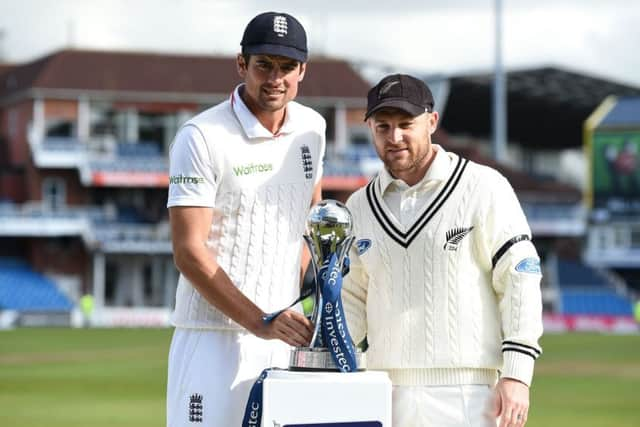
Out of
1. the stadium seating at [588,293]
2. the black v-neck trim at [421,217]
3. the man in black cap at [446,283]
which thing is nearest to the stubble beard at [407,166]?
the man in black cap at [446,283]

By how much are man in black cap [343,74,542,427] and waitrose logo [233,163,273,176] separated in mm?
363

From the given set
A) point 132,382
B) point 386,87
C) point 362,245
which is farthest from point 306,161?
point 132,382

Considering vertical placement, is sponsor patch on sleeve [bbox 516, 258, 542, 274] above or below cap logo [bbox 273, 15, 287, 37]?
below

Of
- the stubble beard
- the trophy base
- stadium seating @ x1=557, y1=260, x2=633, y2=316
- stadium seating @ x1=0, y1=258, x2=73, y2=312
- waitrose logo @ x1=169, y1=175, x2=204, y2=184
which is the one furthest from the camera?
stadium seating @ x1=557, y1=260, x2=633, y2=316

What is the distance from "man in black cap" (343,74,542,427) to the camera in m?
4.24

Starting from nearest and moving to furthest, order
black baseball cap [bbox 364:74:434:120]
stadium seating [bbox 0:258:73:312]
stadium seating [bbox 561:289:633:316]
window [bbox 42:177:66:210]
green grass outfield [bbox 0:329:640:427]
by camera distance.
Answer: black baseball cap [bbox 364:74:434:120], green grass outfield [bbox 0:329:640:427], stadium seating [bbox 0:258:73:312], stadium seating [bbox 561:289:633:316], window [bbox 42:177:66:210]

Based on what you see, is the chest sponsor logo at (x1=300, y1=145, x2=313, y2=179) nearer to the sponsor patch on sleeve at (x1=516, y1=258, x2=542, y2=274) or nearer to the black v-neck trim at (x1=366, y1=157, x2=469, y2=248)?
the black v-neck trim at (x1=366, y1=157, x2=469, y2=248)

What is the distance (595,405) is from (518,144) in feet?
164

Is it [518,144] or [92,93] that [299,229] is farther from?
[518,144]

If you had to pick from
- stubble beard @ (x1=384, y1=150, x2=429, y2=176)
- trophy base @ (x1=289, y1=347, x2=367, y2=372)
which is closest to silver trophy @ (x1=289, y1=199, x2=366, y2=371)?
trophy base @ (x1=289, y1=347, x2=367, y2=372)

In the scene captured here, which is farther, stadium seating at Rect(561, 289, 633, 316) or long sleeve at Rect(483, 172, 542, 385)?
stadium seating at Rect(561, 289, 633, 316)

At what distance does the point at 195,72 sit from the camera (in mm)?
51062

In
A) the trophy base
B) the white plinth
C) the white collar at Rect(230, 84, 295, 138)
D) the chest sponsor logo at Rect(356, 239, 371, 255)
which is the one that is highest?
the white collar at Rect(230, 84, 295, 138)

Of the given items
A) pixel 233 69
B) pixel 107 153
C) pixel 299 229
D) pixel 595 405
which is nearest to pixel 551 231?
pixel 233 69
